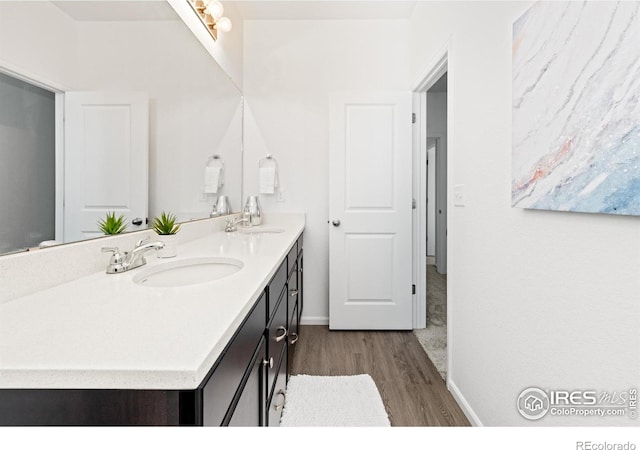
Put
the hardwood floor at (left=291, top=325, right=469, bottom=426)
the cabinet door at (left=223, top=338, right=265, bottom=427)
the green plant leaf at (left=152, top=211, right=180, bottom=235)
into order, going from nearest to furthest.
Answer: the cabinet door at (left=223, top=338, right=265, bottom=427)
the green plant leaf at (left=152, top=211, right=180, bottom=235)
the hardwood floor at (left=291, top=325, right=469, bottom=426)

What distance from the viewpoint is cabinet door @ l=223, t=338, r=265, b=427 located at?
72 centimetres

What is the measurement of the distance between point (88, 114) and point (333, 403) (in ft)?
5.35

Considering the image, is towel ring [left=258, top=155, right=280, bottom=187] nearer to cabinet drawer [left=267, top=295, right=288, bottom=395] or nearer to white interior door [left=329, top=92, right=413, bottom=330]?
white interior door [left=329, top=92, right=413, bottom=330]

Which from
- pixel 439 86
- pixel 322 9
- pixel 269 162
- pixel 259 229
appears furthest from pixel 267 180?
pixel 439 86

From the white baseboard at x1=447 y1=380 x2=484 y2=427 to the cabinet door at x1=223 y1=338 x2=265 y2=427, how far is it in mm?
1057

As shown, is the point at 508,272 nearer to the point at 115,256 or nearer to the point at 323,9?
the point at 115,256

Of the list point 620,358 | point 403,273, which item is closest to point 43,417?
point 620,358

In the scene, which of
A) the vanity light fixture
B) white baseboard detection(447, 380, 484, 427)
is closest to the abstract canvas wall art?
white baseboard detection(447, 380, 484, 427)

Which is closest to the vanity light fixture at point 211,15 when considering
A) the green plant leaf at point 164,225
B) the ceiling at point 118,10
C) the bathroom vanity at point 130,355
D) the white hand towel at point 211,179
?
the ceiling at point 118,10

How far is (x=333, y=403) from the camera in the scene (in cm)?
163

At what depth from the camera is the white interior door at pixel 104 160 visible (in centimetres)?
95

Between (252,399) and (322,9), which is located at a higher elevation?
(322,9)

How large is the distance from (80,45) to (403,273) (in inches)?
94.3

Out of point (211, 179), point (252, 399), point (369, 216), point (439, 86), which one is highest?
point (439, 86)
